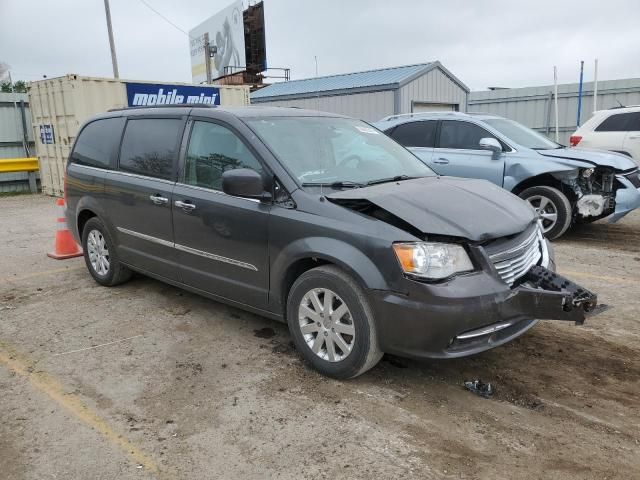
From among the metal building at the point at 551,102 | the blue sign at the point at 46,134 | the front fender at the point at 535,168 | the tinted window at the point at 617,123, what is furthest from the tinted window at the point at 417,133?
the metal building at the point at 551,102

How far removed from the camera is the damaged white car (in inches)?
281

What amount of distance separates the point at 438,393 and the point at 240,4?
31204 millimetres

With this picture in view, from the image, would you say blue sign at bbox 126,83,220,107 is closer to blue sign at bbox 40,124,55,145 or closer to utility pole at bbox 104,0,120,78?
blue sign at bbox 40,124,55,145

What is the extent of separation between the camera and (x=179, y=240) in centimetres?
434

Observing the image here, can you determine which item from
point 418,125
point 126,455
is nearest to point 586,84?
point 418,125

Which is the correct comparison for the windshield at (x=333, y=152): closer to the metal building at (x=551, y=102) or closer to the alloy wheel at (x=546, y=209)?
the alloy wheel at (x=546, y=209)

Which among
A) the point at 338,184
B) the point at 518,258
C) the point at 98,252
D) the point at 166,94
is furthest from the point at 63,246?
the point at 166,94

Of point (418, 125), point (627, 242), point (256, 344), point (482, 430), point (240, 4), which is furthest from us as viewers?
point (240, 4)

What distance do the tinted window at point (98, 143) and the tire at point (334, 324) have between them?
9.06ft

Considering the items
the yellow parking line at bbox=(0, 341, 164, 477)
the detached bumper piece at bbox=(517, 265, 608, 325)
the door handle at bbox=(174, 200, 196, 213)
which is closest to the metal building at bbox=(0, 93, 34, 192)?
the yellow parking line at bbox=(0, 341, 164, 477)

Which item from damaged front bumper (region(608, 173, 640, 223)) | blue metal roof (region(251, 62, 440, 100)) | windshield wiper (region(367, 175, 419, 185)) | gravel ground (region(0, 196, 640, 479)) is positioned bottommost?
gravel ground (region(0, 196, 640, 479))

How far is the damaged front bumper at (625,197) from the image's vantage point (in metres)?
7.19

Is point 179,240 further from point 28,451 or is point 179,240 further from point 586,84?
point 586,84

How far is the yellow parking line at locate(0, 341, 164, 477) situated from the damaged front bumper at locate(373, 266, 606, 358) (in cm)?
148
